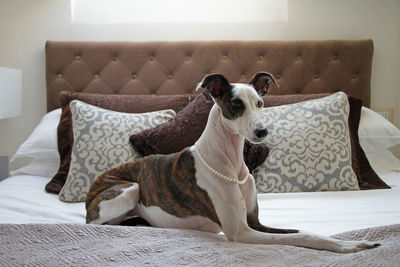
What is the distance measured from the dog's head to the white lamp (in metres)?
1.60

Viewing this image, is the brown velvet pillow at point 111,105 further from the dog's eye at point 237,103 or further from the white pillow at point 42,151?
the dog's eye at point 237,103

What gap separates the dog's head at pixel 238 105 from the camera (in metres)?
1.16

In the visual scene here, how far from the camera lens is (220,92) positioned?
126 cm

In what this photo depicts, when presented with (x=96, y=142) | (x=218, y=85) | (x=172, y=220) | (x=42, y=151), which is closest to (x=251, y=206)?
(x=172, y=220)

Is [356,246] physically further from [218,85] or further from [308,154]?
[308,154]

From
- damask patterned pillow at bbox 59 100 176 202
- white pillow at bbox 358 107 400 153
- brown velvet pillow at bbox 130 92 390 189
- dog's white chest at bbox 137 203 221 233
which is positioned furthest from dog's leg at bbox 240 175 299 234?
white pillow at bbox 358 107 400 153

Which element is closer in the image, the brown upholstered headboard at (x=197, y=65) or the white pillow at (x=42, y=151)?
the white pillow at (x=42, y=151)

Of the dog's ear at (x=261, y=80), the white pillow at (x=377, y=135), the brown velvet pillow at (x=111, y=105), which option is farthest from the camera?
the white pillow at (x=377, y=135)

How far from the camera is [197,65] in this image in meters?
2.60

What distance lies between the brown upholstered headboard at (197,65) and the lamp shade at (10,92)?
0.60ft

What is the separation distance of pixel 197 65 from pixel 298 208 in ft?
4.32

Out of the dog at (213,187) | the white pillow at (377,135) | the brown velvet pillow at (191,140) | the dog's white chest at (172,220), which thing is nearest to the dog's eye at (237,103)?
the dog at (213,187)

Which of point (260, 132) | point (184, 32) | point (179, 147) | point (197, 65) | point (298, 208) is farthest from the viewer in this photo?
point (184, 32)

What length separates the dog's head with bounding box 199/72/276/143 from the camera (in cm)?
116
